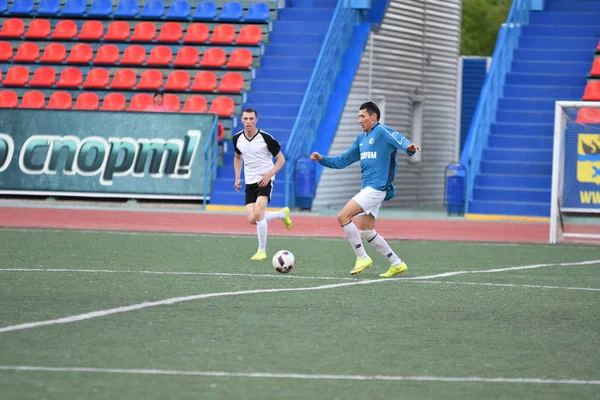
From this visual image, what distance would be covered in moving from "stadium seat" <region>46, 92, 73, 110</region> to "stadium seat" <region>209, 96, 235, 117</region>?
3126 mm

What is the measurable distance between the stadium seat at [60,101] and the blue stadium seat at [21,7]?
114 inches

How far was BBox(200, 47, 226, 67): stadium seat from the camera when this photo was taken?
82.7 ft

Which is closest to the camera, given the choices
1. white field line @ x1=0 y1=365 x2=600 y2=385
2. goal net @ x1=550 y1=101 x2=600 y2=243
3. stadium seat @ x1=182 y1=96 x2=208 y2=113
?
white field line @ x1=0 y1=365 x2=600 y2=385

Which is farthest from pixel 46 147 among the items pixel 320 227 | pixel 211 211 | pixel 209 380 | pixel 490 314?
pixel 209 380

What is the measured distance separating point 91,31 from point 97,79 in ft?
4.73

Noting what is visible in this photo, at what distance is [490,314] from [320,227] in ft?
33.2

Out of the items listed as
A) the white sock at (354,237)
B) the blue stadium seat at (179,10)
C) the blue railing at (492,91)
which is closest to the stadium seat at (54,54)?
the blue stadium seat at (179,10)

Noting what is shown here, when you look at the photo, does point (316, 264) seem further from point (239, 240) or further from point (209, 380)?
point (209, 380)

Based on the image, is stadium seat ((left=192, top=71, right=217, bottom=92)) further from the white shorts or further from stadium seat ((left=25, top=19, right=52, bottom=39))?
the white shorts

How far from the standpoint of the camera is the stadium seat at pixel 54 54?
85.9ft

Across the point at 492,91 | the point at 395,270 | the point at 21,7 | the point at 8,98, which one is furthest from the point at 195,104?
the point at 395,270

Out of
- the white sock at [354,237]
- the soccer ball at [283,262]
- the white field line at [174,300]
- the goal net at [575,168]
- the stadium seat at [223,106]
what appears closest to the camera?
the white field line at [174,300]

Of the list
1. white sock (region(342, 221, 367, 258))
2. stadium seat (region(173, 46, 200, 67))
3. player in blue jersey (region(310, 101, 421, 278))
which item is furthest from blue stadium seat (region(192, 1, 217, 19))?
white sock (region(342, 221, 367, 258))

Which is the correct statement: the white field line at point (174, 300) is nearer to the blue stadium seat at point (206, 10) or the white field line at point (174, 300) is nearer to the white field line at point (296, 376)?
the white field line at point (296, 376)
